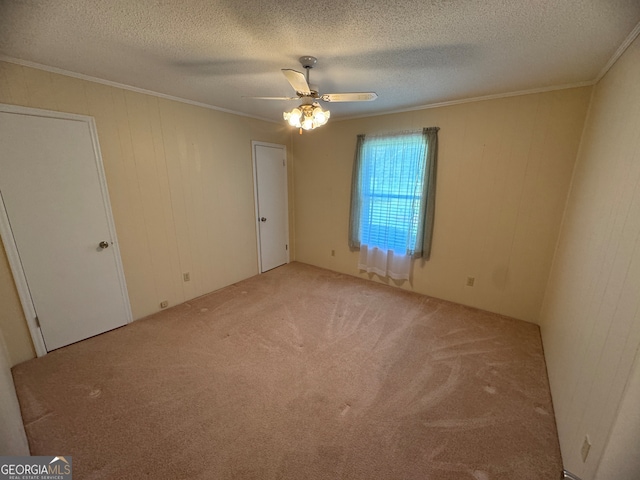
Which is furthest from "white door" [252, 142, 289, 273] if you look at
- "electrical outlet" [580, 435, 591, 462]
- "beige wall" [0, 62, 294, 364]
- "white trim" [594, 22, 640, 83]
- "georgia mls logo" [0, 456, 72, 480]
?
"electrical outlet" [580, 435, 591, 462]

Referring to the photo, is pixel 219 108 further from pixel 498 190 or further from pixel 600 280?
pixel 600 280

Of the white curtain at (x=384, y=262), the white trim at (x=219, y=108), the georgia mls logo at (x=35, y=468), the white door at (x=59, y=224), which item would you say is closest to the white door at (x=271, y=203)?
the white trim at (x=219, y=108)

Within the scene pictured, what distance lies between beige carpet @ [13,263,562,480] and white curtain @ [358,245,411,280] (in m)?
0.77

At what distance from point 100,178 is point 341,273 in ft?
10.8

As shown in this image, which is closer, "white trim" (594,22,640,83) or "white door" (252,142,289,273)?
"white trim" (594,22,640,83)

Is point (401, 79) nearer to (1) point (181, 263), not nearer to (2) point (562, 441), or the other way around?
(2) point (562, 441)

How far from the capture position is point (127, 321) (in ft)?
9.00

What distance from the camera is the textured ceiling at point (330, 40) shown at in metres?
1.30

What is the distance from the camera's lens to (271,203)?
4141mm

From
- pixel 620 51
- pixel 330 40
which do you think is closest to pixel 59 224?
pixel 330 40

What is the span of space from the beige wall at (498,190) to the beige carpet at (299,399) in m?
0.48

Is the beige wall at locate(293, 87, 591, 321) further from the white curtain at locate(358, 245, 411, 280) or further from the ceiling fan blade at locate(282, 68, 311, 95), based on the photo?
the ceiling fan blade at locate(282, 68, 311, 95)

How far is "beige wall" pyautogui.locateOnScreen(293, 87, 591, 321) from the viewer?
243cm

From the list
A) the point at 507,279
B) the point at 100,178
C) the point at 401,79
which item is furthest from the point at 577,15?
the point at 100,178
